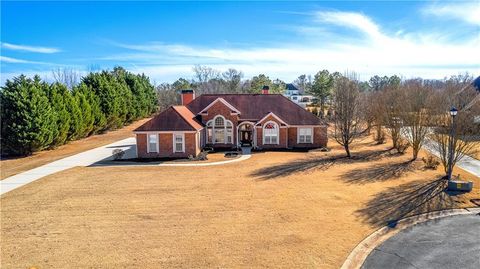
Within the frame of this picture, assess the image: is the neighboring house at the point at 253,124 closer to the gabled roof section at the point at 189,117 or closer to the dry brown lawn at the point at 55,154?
the gabled roof section at the point at 189,117

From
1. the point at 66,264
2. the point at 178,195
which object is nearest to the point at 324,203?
the point at 178,195

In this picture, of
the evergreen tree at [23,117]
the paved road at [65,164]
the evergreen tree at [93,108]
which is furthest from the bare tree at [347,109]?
the evergreen tree at [93,108]

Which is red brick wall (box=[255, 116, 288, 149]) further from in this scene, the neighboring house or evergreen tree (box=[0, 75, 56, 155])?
evergreen tree (box=[0, 75, 56, 155])

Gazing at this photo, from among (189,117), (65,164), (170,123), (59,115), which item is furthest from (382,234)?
(59,115)

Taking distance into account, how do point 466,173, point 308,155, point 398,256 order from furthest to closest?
point 308,155 < point 466,173 < point 398,256

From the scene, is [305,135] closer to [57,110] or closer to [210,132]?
[210,132]

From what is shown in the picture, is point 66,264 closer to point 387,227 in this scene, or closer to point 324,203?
point 324,203

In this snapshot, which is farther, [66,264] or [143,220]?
[143,220]
